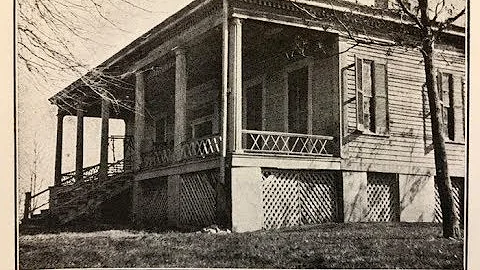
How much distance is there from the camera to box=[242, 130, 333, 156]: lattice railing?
684cm

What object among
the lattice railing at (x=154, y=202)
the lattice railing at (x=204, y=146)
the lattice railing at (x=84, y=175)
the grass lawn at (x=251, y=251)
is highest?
the lattice railing at (x=204, y=146)

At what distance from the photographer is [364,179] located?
266 inches

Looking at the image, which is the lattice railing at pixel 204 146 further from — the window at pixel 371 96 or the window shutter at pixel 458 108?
the window shutter at pixel 458 108

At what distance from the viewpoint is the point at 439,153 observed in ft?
20.2

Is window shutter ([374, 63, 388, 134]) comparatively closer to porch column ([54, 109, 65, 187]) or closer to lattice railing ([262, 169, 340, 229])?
lattice railing ([262, 169, 340, 229])

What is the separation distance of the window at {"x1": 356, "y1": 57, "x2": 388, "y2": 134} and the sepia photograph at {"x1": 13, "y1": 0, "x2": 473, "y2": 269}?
2 centimetres

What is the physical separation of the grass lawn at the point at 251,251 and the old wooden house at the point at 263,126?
13.5 inches

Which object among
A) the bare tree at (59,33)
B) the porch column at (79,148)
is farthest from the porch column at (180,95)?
the bare tree at (59,33)

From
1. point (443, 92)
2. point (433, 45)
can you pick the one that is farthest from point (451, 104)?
point (433, 45)

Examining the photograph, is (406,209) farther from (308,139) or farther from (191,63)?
(191,63)

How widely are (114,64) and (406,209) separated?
10.1 feet

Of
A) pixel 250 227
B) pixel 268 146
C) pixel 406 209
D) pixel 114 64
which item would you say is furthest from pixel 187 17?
pixel 406 209

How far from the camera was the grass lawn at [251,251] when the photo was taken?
221 inches

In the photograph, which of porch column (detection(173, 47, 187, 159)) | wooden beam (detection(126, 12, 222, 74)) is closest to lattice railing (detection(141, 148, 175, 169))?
porch column (detection(173, 47, 187, 159))
